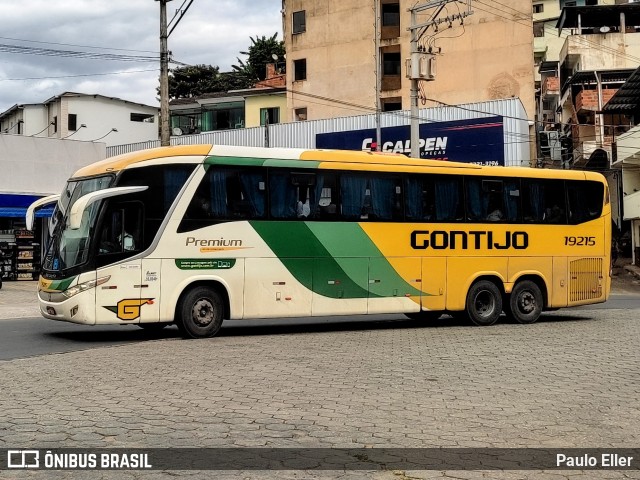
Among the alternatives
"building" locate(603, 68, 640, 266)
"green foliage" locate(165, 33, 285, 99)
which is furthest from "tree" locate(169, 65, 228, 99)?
"building" locate(603, 68, 640, 266)

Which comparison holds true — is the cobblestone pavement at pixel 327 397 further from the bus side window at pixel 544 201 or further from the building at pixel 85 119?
the building at pixel 85 119

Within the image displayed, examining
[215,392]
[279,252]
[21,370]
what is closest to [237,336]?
[279,252]

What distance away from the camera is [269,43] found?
76.6 meters

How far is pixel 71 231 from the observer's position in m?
14.9

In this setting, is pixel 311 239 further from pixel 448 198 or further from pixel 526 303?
pixel 526 303

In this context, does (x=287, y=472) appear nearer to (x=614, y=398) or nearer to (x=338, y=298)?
(x=614, y=398)

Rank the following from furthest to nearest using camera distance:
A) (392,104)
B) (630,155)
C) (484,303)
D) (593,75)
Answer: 1. (392,104)
2. (593,75)
3. (630,155)
4. (484,303)

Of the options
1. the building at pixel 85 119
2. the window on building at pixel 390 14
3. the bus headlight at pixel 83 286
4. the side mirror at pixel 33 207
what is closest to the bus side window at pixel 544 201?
the bus headlight at pixel 83 286

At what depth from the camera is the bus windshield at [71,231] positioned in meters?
14.6

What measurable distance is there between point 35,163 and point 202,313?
2671 centimetres

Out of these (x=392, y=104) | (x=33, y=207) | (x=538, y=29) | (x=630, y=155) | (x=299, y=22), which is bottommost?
(x=33, y=207)

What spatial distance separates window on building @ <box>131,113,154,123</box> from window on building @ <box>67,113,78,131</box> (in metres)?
5.32

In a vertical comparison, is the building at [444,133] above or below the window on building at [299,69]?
below

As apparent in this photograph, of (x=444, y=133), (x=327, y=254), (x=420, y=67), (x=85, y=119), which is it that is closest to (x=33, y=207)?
(x=327, y=254)
